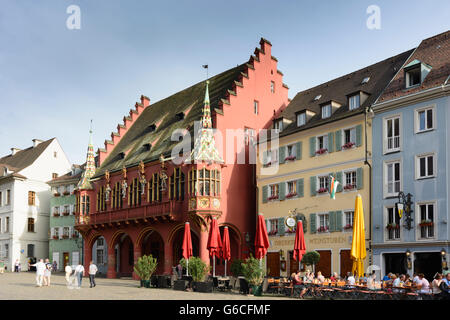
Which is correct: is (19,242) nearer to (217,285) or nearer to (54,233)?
(54,233)

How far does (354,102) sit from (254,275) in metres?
14.2

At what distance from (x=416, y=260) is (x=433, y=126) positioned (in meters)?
6.88

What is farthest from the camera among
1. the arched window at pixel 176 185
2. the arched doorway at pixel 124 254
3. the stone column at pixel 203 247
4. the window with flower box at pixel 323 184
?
the arched doorway at pixel 124 254

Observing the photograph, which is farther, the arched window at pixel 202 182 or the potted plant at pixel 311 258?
the arched window at pixel 202 182

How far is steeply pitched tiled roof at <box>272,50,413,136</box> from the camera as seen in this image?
3617 cm

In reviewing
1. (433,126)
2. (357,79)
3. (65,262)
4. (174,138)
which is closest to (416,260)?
(433,126)

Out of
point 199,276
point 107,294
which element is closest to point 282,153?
point 199,276

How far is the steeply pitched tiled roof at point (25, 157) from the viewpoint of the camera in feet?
219

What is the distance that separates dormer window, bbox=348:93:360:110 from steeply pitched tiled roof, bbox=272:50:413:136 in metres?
0.30

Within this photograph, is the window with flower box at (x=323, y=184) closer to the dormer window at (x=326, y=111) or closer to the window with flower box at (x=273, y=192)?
the dormer window at (x=326, y=111)

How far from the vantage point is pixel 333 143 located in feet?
120

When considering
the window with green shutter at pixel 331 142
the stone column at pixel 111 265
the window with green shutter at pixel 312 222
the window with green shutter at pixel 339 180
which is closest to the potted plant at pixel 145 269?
the window with green shutter at pixel 312 222

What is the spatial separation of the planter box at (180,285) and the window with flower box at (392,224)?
36.1ft

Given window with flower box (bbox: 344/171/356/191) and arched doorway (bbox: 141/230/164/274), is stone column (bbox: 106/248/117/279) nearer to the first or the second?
arched doorway (bbox: 141/230/164/274)
